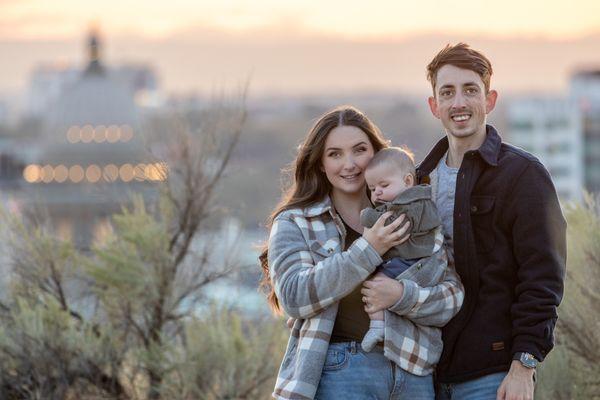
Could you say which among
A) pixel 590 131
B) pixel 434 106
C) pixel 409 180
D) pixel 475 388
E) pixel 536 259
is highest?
pixel 434 106

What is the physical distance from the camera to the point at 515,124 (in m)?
125

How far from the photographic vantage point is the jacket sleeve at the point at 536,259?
401 centimetres

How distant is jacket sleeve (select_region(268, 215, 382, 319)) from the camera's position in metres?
4.05

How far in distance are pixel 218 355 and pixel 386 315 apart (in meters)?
3.93

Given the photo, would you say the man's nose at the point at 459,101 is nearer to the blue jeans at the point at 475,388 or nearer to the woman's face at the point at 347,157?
the woman's face at the point at 347,157

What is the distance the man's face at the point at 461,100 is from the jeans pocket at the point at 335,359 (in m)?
0.74

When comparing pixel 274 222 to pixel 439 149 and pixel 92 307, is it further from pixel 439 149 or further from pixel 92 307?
pixel 92 307

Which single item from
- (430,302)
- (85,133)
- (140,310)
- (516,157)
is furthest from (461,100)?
(85,133)

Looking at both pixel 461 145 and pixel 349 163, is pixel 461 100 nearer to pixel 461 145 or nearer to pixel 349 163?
pixel 461 145

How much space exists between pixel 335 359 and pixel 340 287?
0.76 feet

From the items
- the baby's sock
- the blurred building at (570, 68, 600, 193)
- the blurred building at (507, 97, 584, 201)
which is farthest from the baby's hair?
the blurred building at (507, 97, 584, 201)

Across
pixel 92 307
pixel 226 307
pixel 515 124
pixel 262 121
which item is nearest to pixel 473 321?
pixel 226 307

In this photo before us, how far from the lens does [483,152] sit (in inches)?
164

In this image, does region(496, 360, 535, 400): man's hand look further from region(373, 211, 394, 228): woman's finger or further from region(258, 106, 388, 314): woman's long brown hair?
region(258, 106, 388, 314): woman's long brown hair
